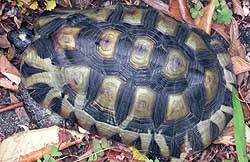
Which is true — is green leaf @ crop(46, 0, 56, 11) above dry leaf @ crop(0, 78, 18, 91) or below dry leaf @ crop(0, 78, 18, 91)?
above

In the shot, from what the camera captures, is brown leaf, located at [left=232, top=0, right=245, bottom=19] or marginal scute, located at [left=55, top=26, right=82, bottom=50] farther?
brown leaf, located at [left=232, top=0, right=245, bottom=19]


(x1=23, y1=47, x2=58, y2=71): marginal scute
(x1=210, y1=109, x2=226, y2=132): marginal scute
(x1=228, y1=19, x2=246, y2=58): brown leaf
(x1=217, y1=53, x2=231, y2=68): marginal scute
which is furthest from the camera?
(x1=228, y1=19, x2=246, y2=58): brown leaf

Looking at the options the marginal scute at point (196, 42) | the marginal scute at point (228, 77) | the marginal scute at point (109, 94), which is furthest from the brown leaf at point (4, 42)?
the marginal scute at point (228, 77)

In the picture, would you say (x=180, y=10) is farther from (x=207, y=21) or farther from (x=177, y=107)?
(x=177, y=107)

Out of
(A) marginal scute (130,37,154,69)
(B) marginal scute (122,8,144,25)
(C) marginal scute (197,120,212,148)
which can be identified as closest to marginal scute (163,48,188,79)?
(A) marginal scute (130,37,154,69)

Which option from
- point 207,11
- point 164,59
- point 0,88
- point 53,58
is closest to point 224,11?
point 207,11

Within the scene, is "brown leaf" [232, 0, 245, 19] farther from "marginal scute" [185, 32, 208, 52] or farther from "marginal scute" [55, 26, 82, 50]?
"marginal scute" [55, 26, 82, 50]

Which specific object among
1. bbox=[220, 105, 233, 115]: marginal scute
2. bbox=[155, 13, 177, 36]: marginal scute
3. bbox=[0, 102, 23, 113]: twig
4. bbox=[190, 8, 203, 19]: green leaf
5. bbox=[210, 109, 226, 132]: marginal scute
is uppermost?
bbox=[155, 13, 177, 36]: marginal scute

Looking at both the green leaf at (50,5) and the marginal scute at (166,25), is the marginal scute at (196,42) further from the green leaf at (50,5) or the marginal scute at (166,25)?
the green leaf at (50,5)
